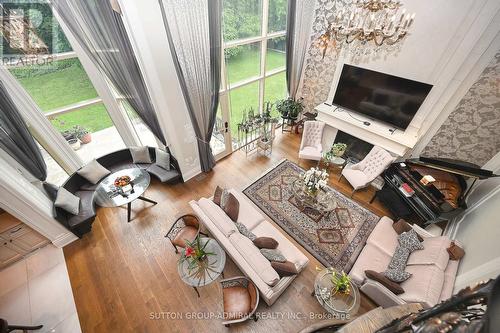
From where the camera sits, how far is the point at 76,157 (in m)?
3.97

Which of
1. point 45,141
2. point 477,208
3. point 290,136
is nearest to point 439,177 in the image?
point 477,208

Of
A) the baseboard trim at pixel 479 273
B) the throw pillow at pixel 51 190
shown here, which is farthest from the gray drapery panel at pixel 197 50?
the baseboard trim at pixel 479 273

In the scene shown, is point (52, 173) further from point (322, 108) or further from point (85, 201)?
point (322, 108)

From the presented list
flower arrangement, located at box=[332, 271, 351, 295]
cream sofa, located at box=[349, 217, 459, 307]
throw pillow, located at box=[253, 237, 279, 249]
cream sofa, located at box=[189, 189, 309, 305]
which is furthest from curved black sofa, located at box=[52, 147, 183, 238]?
cream sofa, located at box=[349, 217, 459, 307]

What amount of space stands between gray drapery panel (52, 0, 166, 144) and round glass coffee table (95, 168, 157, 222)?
4.32 ft

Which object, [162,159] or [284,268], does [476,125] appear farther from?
[162,159]

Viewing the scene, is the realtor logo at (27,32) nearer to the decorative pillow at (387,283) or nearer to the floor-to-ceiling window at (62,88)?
the floor-to-ceiling window at (62,88)

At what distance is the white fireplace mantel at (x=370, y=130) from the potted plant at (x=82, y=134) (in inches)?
204

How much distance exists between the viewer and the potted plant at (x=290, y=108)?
5.86m

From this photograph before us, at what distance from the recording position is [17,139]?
3.02 m

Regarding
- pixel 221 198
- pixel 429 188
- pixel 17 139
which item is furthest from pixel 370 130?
pixel 17 139

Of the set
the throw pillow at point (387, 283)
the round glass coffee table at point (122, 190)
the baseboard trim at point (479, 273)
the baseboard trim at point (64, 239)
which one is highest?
the baseboard trim at point (479, 273)

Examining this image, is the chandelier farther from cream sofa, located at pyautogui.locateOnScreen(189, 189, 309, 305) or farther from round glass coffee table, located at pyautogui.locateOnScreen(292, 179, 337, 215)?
cream sofa, located at pyautogui.locateOnScreen(189, 189, 309, 305)

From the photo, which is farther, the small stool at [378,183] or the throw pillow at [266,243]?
the small stool at [378,183]
